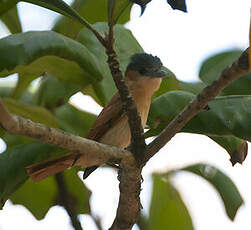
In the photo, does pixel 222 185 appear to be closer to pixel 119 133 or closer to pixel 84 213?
pixel 119 133

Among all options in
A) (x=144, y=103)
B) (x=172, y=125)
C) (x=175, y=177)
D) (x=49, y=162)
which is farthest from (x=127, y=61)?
(x=172, y=125)

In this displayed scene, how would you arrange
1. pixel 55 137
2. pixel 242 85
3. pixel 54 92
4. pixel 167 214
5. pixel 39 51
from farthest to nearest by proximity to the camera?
pixel 54 92 → pixel 167 214 → pixel 242 85 → pixel 39 51 → pixel 55 137

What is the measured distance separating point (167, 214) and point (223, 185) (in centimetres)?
31

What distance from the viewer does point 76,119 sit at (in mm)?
3336

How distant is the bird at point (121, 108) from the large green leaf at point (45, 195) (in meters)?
0.20

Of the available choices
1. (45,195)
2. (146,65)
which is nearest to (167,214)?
(45,195)

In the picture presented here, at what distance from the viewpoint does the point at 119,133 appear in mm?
3039

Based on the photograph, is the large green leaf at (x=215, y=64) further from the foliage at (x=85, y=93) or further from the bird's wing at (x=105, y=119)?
the bird's wing at (x=105, y=119)

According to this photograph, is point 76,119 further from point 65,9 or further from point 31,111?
point 65,9

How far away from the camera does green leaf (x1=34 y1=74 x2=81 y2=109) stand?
3.08 meters

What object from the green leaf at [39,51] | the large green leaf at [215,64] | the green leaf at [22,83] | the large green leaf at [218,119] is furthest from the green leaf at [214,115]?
the green leaf at [22,83]

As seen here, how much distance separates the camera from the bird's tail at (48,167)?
2436mm

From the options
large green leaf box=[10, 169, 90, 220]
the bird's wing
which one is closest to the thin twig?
large green leaf box=[10, 169, 90, 220]

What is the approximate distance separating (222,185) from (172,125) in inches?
44.5
